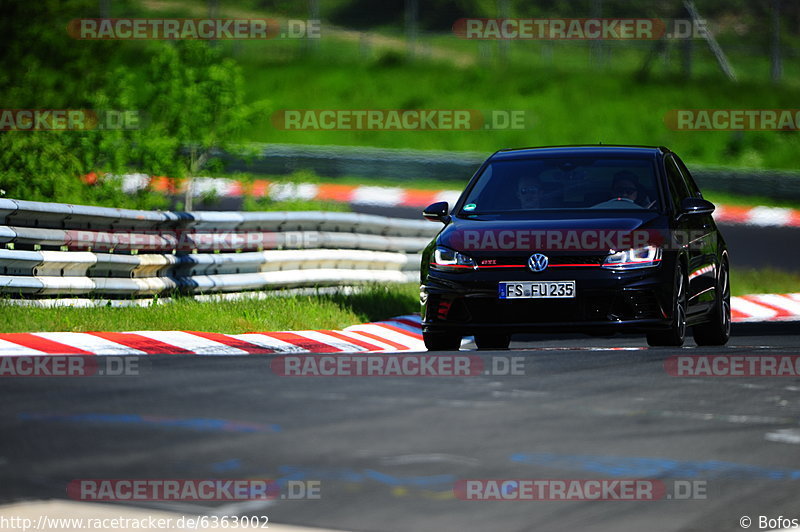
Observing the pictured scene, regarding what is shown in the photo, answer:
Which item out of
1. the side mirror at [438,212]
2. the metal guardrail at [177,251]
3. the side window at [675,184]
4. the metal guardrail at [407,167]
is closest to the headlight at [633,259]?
the side window at [675,184]

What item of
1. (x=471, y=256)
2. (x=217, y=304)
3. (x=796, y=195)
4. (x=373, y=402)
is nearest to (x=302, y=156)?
(x=796, y=195)

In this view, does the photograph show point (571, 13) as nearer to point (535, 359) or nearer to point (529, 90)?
point (529, 90)

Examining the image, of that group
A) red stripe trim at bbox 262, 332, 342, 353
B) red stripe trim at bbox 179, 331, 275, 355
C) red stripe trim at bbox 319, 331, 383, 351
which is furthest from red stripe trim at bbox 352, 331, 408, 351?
red stripe trim at bbox 179, 331, 275, 355

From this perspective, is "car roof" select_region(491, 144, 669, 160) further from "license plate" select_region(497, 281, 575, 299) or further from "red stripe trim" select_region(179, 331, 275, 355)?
"red stripe trim" select_region(179, 331, 275, 355)

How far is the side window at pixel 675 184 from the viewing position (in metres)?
11.8

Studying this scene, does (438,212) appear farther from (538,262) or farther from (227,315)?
(227,315)

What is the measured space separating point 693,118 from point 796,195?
996 cm

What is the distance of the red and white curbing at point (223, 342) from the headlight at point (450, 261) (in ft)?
3.57

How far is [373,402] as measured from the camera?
306 inches

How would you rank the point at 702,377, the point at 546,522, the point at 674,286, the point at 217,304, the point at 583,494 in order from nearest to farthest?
1. the point at 546,522
2. the point at 583,494
3. the point at 702,377
4. the point at 674,286
5. the point at 217,304

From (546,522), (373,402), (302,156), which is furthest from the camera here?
(302,156)

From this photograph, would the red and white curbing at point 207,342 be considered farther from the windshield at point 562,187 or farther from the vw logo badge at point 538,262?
the vw logo badge at point 538,262

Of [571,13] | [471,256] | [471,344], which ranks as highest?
[571,13]

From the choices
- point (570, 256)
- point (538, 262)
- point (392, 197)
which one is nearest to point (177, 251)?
point (538, 262)
